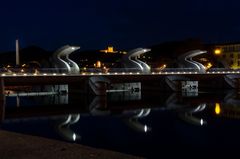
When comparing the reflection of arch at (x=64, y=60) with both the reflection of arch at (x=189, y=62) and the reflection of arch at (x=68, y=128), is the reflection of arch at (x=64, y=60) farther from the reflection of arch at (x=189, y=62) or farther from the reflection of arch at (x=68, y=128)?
the reflection of arch at (x=189, y=62)

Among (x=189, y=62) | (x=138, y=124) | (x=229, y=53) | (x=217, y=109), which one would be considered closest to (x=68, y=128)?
(x=138, y=124)

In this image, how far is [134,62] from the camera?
60.6m

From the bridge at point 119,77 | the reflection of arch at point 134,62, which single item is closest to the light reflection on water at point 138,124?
the bridge at point 119,77

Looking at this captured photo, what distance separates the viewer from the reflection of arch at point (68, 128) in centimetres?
2439

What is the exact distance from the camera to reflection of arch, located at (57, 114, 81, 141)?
24394 mm

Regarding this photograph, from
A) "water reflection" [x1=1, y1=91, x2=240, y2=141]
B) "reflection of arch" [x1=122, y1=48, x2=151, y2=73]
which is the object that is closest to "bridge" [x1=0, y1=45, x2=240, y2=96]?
"reflection of arch" [x1=122, y1=48, x2=151, y2=73]

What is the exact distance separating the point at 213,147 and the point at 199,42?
8947 centimetres

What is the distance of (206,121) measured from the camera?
104ft

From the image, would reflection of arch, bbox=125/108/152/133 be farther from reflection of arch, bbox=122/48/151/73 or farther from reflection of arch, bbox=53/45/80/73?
reflection of arch, bbox=122/48/151/73

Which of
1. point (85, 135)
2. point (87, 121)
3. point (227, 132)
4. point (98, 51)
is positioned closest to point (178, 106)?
point (87, 121)

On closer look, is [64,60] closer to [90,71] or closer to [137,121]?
[90,71]

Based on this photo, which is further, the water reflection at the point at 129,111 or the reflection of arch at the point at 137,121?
the water reflection at the point at 129,111

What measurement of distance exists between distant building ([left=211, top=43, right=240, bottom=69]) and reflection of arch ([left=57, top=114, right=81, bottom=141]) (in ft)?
252

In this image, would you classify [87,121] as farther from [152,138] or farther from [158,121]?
[152,138]
